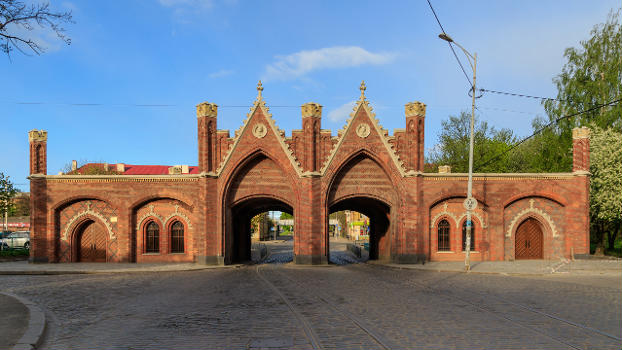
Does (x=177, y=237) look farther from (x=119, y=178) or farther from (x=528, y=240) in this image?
(x=528, y=240)

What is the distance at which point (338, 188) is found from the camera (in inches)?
1100

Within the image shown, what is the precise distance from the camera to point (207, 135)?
89.5ft

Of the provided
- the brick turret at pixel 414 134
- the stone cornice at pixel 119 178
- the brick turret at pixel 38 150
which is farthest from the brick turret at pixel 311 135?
the brick turret at pixel 38 150

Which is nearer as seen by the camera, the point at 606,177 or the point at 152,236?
the point at 152,236

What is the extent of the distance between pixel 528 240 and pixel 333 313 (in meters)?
21.0

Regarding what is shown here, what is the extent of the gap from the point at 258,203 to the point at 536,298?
20267mm

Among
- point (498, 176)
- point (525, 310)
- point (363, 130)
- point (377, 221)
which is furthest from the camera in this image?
point (377, 221)

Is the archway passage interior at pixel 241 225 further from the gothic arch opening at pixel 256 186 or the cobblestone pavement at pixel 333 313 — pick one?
the cobblestone pavement at pixel 333 313

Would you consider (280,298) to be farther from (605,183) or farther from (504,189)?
(605,183)

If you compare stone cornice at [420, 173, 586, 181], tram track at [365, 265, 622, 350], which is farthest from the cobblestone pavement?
stone cornice at [420, 173, 586, 181]

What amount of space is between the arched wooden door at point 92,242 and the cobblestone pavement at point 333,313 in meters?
10.1

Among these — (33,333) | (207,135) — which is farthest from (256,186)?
(33,333)

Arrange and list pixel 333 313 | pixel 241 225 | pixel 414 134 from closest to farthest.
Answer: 1. pixel 333 313
2. pixel 414 134
3. pixel 241 225

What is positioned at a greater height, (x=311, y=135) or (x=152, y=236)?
(x=311, y=135)
